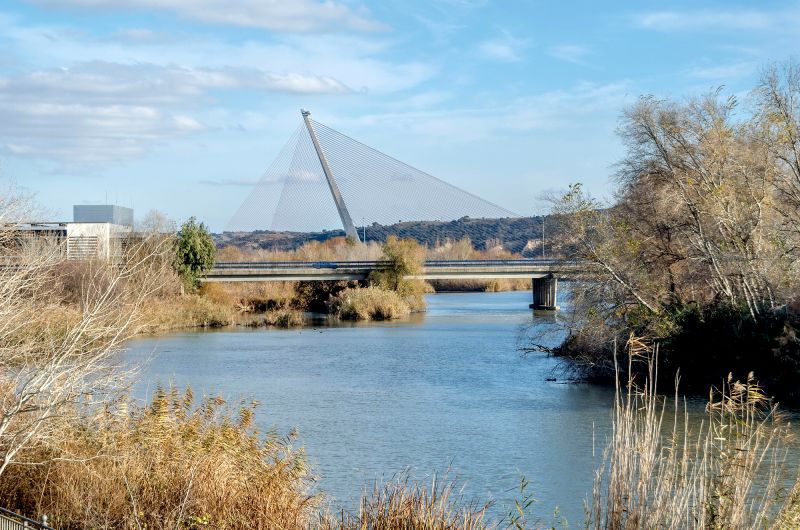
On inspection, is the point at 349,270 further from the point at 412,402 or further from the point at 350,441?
the point at 350,441

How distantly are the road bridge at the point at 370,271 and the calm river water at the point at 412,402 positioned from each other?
33.6 feet

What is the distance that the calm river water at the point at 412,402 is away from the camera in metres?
13.2

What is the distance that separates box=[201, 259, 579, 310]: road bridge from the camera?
46281mm

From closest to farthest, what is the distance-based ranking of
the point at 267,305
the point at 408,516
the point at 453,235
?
the point at 408,516, the point at 267,305, the point at 453,235

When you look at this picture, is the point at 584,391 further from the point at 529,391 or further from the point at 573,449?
the point at 573,449

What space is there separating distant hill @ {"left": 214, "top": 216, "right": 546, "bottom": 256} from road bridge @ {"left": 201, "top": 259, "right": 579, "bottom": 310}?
1666 inches

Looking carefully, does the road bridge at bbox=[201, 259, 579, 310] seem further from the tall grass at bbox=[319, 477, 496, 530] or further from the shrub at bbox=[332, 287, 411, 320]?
the tall grass at bbox=[319, 477, 496, 530]

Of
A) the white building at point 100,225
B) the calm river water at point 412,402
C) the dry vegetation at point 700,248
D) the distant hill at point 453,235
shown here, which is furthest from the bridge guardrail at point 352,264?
the distant hill at point 453,235

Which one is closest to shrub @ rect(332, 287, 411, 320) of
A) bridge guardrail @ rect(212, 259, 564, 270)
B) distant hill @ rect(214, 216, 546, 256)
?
bridge guardrail @ rect(212, 259, 564, 270)

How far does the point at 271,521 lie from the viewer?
26.1ft

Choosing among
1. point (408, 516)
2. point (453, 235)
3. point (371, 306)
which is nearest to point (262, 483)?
point (408, 516)

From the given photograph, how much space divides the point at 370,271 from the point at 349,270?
127cm

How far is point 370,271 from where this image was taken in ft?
159

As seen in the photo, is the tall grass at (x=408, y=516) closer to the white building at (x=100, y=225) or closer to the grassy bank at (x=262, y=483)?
the grassy bank at (x=262, y=483)
